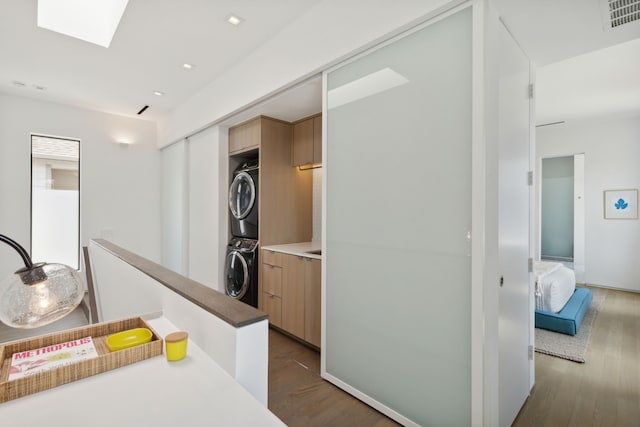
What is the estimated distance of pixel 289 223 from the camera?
11.3ft

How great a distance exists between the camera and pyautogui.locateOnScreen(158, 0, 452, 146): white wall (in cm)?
168

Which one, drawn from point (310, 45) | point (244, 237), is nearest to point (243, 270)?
point (244, 237)

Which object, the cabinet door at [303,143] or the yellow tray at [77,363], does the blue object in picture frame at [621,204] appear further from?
the yellow tray at [77,363]

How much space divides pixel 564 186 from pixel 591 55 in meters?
3.82

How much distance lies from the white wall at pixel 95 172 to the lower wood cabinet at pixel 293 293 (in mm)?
2900

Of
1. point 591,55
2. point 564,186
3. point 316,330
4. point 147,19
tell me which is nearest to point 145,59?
point 147,19

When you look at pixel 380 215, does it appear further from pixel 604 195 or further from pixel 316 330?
pixel 604 195

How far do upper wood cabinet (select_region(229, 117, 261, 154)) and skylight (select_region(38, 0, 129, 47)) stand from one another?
135cm

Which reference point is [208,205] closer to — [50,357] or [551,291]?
[50,357]

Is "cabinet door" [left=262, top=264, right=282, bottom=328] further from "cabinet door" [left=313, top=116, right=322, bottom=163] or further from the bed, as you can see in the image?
the bed

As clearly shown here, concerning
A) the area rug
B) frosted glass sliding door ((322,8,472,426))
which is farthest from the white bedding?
frosted glass sliding door ((322,8,472,426))

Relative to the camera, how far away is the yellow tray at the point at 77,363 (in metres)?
0.76

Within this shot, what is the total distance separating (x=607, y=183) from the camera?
4863 millimetres

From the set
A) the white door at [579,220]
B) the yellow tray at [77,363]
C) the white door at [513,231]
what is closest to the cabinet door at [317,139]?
the white door at [513,231]
